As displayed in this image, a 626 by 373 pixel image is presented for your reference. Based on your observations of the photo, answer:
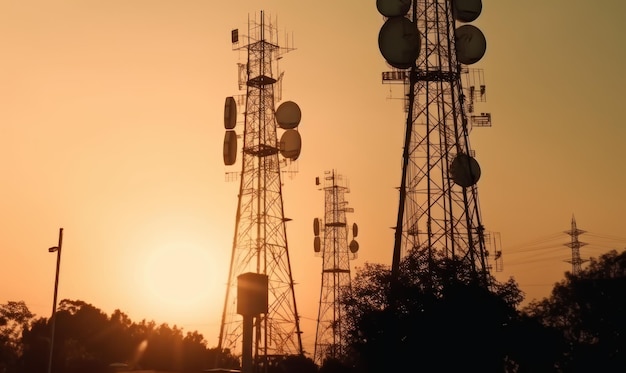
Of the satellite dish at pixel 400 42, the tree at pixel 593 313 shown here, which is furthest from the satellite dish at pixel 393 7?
the tree at pixel 593 313

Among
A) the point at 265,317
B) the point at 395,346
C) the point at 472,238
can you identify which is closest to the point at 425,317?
the point at 395,346

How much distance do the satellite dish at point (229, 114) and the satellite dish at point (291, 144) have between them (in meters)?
4.49

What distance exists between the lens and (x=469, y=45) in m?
45.1

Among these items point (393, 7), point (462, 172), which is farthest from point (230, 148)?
point (462, 172)

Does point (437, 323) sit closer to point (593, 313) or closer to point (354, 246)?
point (593, 313)

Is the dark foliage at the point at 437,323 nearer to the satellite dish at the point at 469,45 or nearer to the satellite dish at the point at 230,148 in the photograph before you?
the satellite dish at the point at 469,45

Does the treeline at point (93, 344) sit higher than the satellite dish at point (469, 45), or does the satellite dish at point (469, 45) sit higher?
the satellite dish at point (469, 45)

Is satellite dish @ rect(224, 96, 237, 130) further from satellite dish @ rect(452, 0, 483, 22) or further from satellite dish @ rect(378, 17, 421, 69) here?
satellite dish @ rect(452, 0, 483, 22)

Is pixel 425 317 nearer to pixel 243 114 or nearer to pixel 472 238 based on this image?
pixel 472 238

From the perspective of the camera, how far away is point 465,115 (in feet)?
140

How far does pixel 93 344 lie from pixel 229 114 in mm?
55328

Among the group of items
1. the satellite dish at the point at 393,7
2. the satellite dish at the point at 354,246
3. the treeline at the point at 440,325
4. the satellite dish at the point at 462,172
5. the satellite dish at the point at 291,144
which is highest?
the satellite dish at the point at 393,7

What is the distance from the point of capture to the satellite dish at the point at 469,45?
4491 cm

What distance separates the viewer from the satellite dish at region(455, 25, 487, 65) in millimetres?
44906
